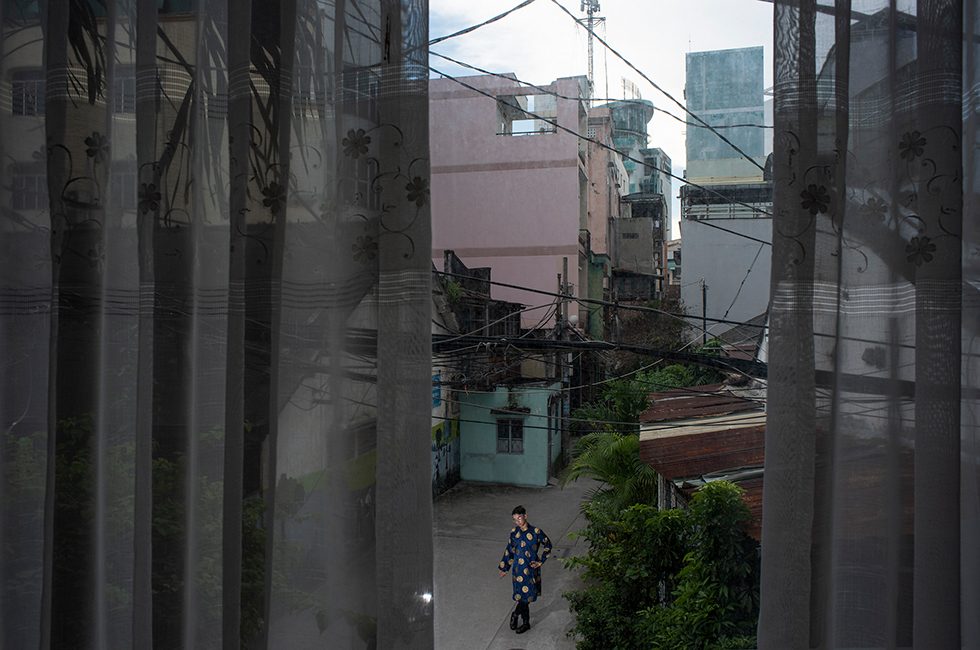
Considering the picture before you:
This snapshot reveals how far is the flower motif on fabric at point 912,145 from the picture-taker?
1.95 feet

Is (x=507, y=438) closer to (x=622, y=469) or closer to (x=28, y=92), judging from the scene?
(x=622, y=469)

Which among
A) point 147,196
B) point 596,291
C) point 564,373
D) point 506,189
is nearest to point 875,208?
point 147,196

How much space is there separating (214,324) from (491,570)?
417 centimetres

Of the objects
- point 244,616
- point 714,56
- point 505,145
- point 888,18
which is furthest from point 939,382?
point 505,145


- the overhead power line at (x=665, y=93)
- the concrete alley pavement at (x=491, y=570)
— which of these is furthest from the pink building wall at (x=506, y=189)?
the concrete alley pavement at (x=491, y=570)

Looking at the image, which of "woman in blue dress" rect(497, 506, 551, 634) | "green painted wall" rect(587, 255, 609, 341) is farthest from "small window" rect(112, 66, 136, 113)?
"woman in blue dress" rect(497, 506, 551, 634)

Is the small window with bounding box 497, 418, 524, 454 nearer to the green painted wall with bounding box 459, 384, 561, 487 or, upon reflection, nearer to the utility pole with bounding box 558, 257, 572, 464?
the green painted wall with bounding box 459, 384, 561, 487

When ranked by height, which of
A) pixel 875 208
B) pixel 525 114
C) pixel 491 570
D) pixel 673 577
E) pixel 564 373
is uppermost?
pixel 525 114

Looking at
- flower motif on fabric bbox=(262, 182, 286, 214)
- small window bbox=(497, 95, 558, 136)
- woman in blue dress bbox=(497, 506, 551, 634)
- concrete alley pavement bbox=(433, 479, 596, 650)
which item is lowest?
concrete alley pavement bbox=(433, 479, 596, 650)

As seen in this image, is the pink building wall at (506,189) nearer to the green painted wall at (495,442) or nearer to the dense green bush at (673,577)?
the dense green bush at (673,577)

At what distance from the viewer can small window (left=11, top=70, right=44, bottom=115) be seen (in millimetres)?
808

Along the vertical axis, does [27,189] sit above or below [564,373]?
above

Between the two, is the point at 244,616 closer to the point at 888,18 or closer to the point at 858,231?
the point at 858,231

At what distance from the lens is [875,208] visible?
61 cm
